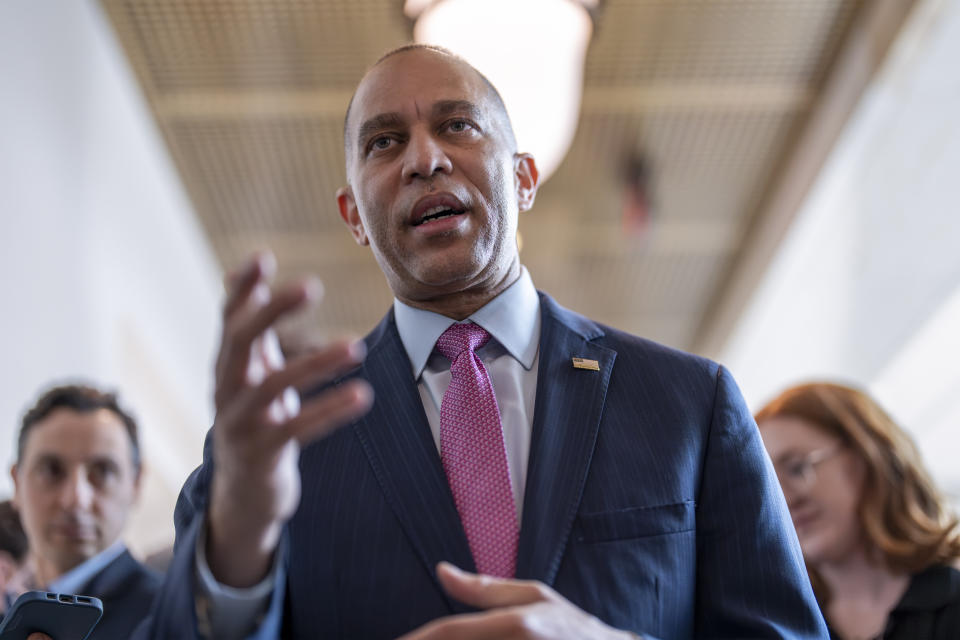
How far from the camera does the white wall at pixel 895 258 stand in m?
4.15

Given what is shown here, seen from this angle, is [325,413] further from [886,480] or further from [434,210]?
[886,480]

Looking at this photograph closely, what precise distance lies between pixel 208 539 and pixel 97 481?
4.32 ft

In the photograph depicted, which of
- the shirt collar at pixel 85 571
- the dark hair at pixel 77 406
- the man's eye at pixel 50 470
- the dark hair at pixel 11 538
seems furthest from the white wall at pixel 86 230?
the shirt collar at pixel 85 571

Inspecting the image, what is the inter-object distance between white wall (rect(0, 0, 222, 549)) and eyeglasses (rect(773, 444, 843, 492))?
231cm

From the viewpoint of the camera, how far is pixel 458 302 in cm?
147

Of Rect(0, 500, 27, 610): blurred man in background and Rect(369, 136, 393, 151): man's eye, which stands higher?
Rect(369, 136, 393, 151): man's eye

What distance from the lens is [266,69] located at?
4.21m

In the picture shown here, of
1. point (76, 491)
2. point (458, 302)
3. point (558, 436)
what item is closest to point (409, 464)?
point (558, 436)

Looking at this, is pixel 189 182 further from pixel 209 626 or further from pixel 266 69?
pixel 209 626

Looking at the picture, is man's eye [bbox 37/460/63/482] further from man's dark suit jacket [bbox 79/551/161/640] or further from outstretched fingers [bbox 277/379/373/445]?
outstretched fingers [bbox 277/379/373/445]

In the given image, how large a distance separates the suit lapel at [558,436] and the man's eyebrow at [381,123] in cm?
36

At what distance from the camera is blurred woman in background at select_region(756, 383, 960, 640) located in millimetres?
2195

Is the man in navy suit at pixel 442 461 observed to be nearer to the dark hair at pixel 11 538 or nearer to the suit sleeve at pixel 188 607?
the suit sleeve at pixel 188 607

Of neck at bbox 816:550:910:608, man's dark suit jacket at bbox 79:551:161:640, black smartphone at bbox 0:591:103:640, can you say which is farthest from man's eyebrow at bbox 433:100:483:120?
neck at bbox 816:550:910:608
